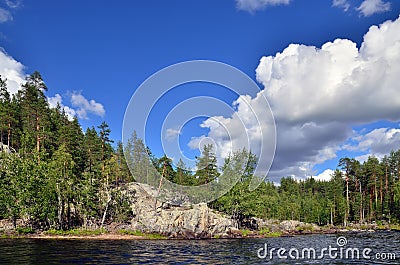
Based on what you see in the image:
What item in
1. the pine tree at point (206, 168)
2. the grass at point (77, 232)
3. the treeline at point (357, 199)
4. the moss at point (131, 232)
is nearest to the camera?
the grass at point (77, 232)

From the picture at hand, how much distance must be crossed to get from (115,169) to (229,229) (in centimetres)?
3113

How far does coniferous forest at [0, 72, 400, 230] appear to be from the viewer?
63.3 metres

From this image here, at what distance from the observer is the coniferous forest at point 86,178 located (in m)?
63.3

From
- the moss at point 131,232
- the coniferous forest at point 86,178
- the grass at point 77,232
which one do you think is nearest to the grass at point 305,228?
the coniferous forest at point 86,178

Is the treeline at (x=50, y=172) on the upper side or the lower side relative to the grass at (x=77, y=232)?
upper

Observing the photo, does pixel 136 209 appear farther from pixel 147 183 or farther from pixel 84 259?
pixel 84 259

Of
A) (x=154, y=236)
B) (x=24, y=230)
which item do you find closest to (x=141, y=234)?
(x=154, y=236)

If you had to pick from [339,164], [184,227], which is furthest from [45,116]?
[339,164]

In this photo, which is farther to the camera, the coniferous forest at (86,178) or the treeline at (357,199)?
the treeline at (357,199)

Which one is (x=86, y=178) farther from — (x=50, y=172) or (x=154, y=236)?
(x=154, y=236)

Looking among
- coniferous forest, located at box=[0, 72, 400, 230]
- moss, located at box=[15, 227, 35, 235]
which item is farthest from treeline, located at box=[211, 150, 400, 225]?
moss, located at box=[15, 227, 35, 235]

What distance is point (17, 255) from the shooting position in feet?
101

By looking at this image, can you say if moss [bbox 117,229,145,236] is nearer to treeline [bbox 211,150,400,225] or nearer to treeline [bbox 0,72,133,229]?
treeline [bbox 0,72,133,229]

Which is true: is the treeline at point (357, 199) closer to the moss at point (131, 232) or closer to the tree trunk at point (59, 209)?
the moss at point (131, 232)
